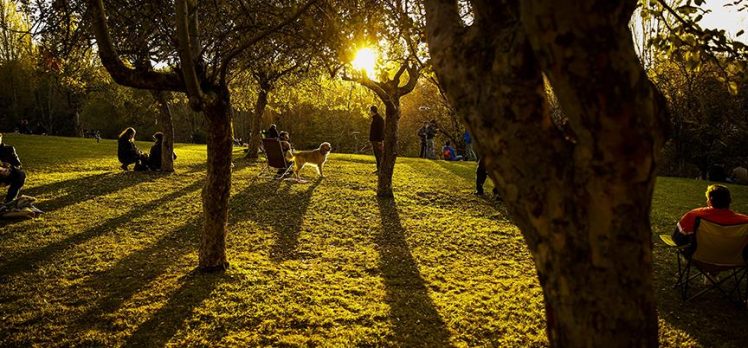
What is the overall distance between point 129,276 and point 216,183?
5.76ft

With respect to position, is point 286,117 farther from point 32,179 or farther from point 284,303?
point 284,303

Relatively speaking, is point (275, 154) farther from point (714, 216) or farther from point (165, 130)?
point (714, 216)

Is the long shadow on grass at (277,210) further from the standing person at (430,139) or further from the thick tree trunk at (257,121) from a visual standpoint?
the standing person at (430,139)

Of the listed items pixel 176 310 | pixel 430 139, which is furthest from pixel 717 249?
pixel 430 139

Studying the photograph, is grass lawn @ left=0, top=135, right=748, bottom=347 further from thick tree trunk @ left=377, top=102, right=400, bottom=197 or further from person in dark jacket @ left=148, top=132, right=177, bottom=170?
person in dark jacket @ left=148, top=132, right=177, bottom=170

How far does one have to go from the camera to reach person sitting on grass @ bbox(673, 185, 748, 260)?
508 cm

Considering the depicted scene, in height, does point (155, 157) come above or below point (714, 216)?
below

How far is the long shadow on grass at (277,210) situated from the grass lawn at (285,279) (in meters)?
0.05

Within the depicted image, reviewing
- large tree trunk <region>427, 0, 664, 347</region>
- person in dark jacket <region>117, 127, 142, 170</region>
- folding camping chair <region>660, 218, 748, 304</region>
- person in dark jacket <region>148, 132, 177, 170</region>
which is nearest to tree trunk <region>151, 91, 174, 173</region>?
person in dark jacket <region>148, 132, 177, 170</region>

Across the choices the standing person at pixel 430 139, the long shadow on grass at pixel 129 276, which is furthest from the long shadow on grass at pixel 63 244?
the standing person at pixel 430 139

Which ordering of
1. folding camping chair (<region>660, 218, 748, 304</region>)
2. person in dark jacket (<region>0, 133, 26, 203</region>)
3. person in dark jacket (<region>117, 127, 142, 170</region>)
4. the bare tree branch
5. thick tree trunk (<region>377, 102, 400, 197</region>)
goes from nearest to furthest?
the bare tree branch, folding camping chair (<region>660, 218, 748, 304</region>), person in dark jacket (<region>0, 133, 26, 203</region>), thick tree trunk (<region>377, 102, 400, 197</region>), person in dark jacket (<region>117, 127, 142, 170</region>)

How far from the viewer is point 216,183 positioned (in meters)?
5.50

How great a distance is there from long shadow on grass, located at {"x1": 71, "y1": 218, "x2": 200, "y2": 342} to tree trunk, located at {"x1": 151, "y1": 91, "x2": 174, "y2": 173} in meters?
7.00

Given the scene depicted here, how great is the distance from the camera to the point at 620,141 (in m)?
1.79
